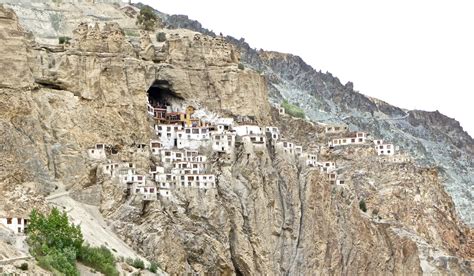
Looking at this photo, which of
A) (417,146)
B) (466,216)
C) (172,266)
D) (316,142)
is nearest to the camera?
(172,266)

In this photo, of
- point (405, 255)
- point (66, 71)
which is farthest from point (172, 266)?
point (405, 255)

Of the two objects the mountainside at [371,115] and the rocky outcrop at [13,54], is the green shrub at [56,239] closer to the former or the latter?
the rocky outcrop at [13,54]

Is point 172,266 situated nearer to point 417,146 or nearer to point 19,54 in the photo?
point 19,54

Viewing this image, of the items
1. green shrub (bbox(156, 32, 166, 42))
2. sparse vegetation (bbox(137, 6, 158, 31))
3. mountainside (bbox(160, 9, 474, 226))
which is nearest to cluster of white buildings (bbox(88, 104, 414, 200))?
green shrub (bbox(156, 32, 166, 42))

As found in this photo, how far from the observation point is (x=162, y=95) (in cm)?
10412

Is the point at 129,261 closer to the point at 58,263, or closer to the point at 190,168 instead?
the point at 58,263

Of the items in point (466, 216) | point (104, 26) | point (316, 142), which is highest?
point (104, 26)

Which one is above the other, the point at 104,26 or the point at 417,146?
the point at 104,26

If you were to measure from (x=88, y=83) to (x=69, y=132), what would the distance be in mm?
5422

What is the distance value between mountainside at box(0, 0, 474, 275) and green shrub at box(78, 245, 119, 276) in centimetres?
258

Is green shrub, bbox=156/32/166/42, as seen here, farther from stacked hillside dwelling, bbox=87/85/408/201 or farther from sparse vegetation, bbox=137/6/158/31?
stacked hillside dwelling, bbox=87/85/408/201

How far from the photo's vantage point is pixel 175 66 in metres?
103

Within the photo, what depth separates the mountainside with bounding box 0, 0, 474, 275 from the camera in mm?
86312

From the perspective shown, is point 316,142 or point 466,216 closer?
point 316,142
